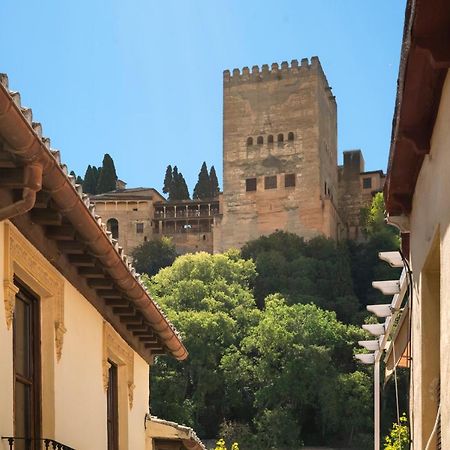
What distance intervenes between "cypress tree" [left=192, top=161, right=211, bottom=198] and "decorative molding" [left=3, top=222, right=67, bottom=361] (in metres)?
93.4

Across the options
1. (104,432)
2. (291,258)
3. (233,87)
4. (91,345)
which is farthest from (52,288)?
(233,87)

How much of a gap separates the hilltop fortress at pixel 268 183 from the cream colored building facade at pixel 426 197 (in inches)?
3097

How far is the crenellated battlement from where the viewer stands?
9075 centimetres

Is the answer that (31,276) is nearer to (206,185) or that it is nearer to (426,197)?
(426,197)

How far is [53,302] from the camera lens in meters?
8.60

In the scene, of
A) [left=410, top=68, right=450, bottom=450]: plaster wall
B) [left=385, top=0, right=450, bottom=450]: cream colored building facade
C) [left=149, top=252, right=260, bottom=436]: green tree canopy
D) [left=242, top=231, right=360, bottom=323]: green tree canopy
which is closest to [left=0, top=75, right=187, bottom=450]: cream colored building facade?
[left=385, top=0, right=450, bottom=450]: cream colored building facade

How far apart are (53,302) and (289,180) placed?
262 ft

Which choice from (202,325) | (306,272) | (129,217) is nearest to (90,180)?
(129,217)

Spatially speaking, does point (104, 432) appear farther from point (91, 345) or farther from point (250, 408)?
point (250, 408)

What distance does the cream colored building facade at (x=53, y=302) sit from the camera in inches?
262

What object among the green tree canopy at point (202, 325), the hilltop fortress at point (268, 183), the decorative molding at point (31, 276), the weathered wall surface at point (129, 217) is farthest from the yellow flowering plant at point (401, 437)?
the weathered wall surface at point (129, 217)

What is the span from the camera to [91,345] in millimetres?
10148

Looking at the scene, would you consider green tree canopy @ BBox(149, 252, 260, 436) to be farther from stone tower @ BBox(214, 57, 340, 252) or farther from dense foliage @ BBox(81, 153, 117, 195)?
dense foliage @ BBox(81, 153, 117, 195)

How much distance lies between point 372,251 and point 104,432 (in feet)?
242
